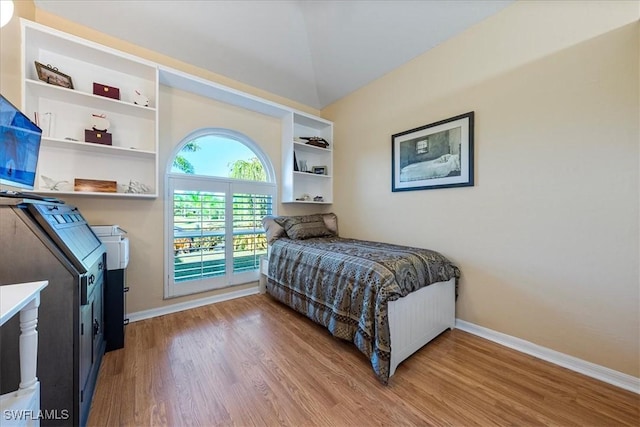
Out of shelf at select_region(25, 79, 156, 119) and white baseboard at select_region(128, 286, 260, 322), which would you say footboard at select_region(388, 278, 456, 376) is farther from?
shelf at select_region(25, 79, 156, 119)

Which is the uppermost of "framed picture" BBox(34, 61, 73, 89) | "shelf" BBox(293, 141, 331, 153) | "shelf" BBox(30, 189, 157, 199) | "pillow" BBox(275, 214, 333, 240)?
"framed picture" BBox(34, 61, 73, 89)

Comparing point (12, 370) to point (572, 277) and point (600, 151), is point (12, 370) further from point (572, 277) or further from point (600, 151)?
point (600, 151)

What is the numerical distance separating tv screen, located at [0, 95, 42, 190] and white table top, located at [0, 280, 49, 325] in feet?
2.43

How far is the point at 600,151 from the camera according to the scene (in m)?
1.54

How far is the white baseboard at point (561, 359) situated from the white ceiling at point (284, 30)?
268 centimetres

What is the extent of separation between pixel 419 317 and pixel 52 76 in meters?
3.38

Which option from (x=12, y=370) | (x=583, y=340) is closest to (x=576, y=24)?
(x=583, y=340)

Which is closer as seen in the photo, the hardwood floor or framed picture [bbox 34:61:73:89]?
the hardwood floor

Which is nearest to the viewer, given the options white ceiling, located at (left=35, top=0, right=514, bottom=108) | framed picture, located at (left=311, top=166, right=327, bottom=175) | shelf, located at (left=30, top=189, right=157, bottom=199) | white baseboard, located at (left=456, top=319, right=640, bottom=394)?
white baseboard, located at (left=456, top=319, right=640, bottom=394)

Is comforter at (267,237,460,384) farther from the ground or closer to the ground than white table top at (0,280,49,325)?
closer to the ground

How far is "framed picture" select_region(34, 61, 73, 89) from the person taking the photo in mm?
1781

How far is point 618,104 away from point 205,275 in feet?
12.1

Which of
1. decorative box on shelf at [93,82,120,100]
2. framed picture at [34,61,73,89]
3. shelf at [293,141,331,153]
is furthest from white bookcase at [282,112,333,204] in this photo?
framed picture at [34,61,73,89]

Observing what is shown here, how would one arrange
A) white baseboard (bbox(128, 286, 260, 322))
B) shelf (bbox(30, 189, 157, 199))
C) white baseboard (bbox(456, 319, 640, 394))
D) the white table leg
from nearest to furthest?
the white table leg < white baseboard (bbox(456, 319, 640, 394)) < shelf (bbox(30, 189, 157, 199)) < white baseboard (bbox(128, 286, 260, 322))
